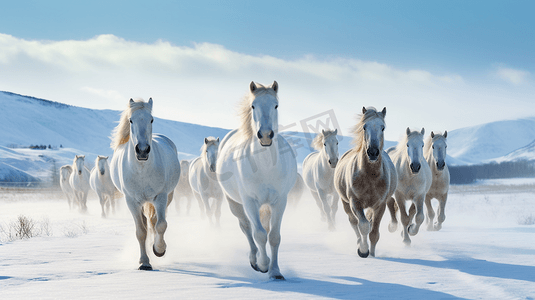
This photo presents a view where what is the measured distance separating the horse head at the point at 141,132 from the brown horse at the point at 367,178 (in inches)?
118

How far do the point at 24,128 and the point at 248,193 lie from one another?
114836mm

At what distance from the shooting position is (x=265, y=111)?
4422mm

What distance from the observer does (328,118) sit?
33.3ft

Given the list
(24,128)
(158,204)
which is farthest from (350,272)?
(24,128)

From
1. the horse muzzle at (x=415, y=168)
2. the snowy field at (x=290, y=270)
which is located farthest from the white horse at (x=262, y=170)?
the horse muzzle at (x=415, y=168)

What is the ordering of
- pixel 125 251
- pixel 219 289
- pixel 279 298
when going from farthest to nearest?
1. pixel 125 251
2. pixel 219 289
3. pixel 279 298

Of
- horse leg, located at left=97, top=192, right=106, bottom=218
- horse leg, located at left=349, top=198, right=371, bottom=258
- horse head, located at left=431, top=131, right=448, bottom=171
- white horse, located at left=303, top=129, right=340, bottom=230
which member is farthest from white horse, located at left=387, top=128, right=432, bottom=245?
horse leg, located at left=97, top=192, right=106, bottom=218

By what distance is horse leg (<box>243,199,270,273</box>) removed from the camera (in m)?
4.77

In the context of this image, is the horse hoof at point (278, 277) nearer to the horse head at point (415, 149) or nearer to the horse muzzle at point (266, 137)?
the horse muzzle at point (266, 137)

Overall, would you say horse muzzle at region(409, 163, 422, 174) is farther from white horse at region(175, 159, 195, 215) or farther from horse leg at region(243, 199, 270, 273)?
white horse at region(175, 159, 195, 215)

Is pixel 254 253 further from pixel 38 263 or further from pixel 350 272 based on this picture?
pixel 38 263

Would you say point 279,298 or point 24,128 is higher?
point 24,128

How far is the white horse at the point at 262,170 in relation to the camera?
4547mm

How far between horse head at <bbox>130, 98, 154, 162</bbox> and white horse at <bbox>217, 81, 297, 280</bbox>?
1.15 m
